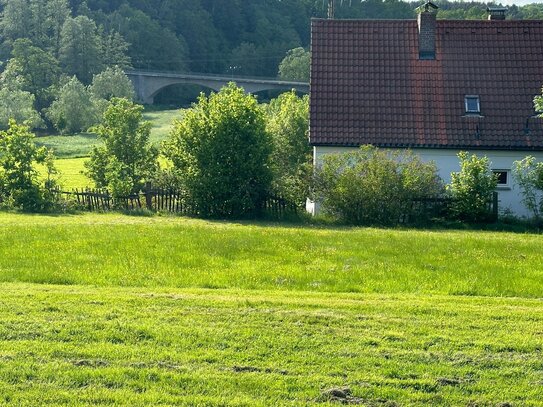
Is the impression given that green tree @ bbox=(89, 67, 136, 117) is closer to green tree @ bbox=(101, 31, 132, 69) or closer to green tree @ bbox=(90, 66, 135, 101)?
green tree @ bbox=(90, 66, 135, 101)

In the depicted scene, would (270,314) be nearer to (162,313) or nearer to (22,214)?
(162,313)

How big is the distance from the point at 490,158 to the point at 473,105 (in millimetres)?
2308

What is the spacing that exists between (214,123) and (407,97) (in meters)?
7.08

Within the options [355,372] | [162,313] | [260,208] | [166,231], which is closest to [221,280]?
[162,313]

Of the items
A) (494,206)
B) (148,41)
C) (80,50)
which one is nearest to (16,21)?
(80,50)

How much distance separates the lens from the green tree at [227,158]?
25625mm

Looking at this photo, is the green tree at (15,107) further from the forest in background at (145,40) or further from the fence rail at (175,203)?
the fence rail at (175,203)

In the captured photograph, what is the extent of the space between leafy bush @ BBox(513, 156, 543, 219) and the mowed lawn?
7815mm

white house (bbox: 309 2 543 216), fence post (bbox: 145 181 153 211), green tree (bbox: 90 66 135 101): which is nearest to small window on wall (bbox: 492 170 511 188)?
white house (bbox: 309 2 543 216)

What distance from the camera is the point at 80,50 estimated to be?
98438mm

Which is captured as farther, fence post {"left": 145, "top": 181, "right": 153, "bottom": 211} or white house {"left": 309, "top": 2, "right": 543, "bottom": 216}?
fence post {"left": 145, "top": 181, "right": 153, "bottom": 211}

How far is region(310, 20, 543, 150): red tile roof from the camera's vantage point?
1064 inches

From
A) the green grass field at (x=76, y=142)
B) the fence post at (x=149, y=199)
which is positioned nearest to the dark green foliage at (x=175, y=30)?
the green grass field at (x=76, y=142)

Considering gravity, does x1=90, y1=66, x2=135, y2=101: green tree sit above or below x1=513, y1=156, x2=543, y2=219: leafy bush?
above
